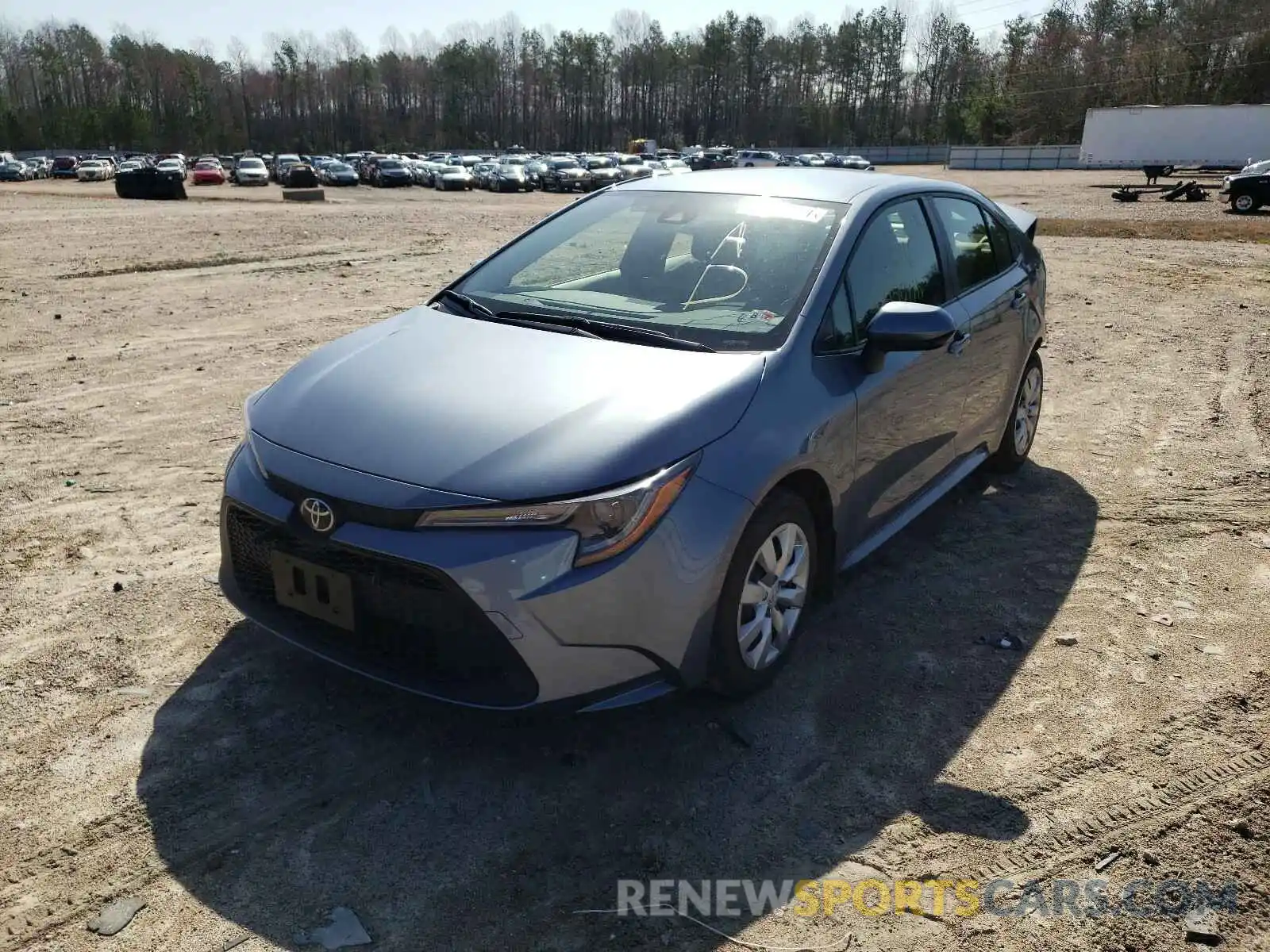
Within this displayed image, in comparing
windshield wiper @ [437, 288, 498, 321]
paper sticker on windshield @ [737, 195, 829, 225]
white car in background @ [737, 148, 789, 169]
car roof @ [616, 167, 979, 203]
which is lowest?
windshield wiper @ [437, 288, 498, 321]

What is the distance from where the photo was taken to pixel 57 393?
6863 mm

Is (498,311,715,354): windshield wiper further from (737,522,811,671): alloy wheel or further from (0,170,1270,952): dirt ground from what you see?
(0,170,1270,952): dirt ground

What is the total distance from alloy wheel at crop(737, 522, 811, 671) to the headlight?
0.51 metres

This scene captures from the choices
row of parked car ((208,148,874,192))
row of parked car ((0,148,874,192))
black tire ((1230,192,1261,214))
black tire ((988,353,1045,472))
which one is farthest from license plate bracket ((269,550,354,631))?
row of parked car ((208,148,874,192))

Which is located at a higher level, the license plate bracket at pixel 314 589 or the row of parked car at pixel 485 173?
the row of parked car at pixel 485 173

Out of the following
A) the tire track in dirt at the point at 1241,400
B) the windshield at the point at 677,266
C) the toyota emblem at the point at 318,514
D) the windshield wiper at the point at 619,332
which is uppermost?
the windshield at the point at 677,266

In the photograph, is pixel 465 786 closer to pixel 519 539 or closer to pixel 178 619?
pixel 519 539

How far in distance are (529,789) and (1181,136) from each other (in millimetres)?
55821

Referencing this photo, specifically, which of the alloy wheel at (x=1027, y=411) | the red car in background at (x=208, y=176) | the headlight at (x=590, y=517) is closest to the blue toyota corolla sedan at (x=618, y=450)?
the headlight at (x=590, y=517)

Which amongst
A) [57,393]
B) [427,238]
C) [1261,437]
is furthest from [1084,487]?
[427,238]

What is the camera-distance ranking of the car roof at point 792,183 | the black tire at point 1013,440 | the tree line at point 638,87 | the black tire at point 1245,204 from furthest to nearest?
the tree line at point 638,87 → the black tire at point 1245,204 → the black tire at point 1013,440 → the car roof at point 792,183

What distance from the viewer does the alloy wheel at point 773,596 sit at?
10.3 feet

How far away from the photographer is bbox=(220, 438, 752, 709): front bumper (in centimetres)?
262

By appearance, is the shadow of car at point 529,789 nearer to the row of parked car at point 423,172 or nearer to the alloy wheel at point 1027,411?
the alloy wheel at point 1027,411
